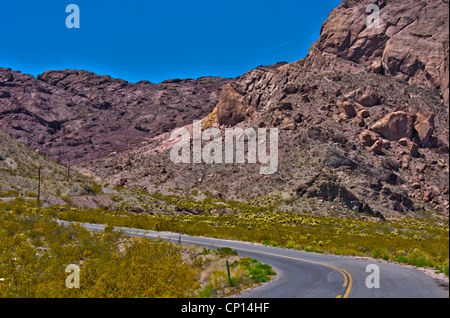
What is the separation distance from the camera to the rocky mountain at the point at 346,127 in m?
63.6

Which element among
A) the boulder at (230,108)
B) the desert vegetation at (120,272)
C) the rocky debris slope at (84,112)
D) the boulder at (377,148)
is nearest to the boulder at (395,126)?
the boulder at (377,148)

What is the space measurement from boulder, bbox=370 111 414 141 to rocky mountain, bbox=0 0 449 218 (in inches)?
8.5

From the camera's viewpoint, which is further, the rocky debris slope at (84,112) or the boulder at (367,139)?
the rocky debris slope at (84,112)

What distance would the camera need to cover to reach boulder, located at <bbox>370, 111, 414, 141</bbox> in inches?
2916

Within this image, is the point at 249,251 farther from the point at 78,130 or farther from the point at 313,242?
the point at 78,130

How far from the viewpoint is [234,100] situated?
101 meters

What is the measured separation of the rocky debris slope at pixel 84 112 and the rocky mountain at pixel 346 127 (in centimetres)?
3124

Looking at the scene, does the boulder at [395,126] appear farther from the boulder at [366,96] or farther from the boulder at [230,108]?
the boulder at [230,108]

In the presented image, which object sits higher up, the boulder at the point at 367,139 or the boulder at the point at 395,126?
the boulder at the point at 395,126

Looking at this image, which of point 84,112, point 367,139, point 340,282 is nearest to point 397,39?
point 367,139

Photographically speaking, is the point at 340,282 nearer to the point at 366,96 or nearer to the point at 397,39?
the point at 366,96

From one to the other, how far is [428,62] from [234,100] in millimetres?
51044

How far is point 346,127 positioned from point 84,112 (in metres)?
133
